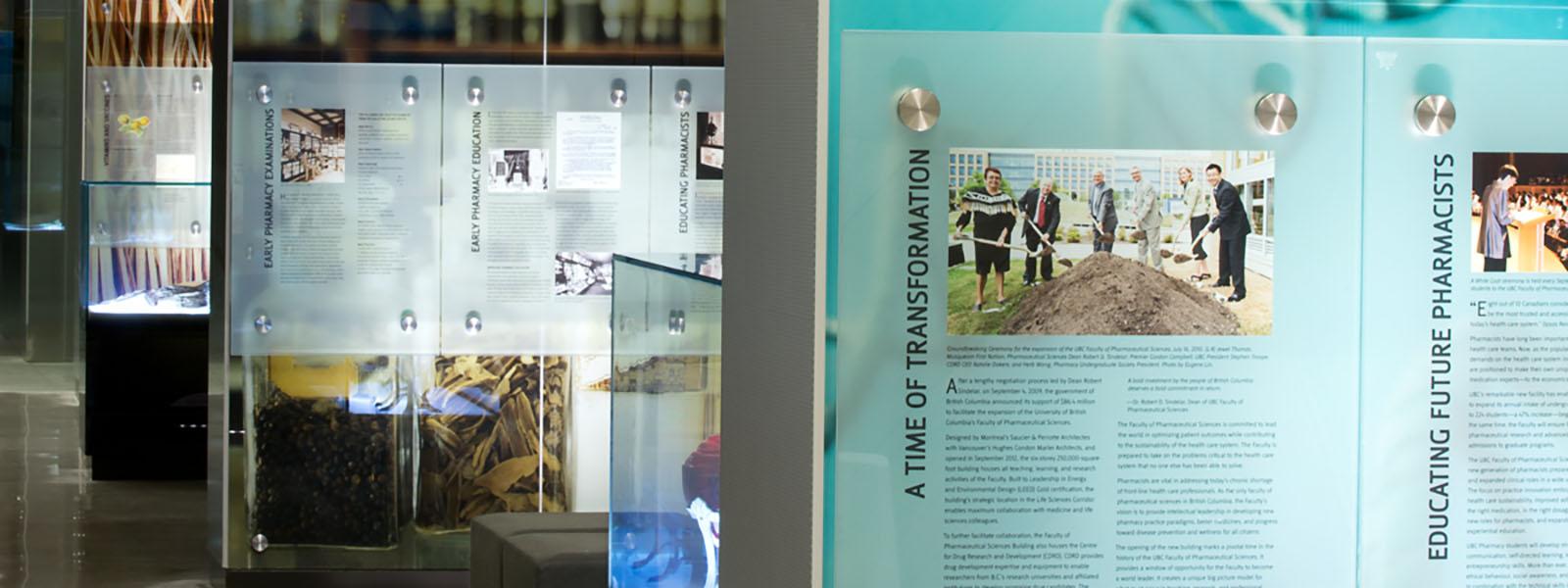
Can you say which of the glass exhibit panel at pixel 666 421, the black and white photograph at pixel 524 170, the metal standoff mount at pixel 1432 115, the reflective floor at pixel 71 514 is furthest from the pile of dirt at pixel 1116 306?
the reflective floor at pixel 71 514

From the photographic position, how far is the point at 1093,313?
1.56 meters

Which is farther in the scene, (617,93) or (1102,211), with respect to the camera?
(617,93)

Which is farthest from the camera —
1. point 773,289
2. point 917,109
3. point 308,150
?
point 308,150

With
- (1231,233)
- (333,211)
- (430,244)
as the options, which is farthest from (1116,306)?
(333,211)

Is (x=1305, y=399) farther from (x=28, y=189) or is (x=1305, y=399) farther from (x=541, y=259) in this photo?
(x=28, y=189)

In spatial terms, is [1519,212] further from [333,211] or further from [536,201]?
[333,211]

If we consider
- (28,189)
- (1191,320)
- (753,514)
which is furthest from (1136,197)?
(28,189)

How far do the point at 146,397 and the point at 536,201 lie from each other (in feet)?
13.0

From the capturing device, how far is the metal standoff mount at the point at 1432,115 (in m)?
1.59

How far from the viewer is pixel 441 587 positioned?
191 inches

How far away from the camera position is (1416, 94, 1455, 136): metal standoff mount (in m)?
1.59

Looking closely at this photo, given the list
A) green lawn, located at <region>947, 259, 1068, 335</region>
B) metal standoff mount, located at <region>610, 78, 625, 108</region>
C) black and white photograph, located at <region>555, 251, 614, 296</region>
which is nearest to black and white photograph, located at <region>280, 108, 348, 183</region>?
black and white photograph, located at <region>555, 251, 614, 296</region>

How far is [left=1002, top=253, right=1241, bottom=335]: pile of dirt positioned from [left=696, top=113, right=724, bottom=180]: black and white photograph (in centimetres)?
334

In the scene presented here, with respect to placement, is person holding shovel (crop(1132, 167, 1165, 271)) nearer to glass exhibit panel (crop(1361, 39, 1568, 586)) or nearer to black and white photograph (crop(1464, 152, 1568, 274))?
glass exhibit panel (crop(1361, 39, 1568, 586))
